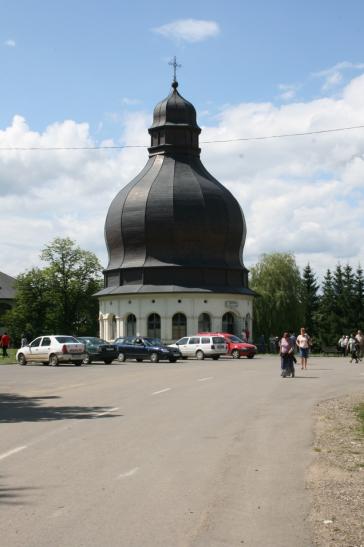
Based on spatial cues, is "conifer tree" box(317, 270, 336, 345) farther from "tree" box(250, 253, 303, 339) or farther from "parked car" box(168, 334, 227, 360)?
"parked car" box(168, 334, 227, 360)

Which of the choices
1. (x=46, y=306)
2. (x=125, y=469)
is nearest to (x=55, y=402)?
(x=125, y=469)

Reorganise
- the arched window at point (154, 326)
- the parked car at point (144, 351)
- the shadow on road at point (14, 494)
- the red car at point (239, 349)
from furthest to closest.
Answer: the arched window at point (154, 326)
the red car at point (239, 349)
the parked car at point (144, 351)
the shadow on road at point (14, 494)

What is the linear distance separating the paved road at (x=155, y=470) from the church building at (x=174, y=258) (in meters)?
42.6

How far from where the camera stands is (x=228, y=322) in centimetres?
6406

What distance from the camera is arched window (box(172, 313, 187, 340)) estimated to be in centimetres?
6231

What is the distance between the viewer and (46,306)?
276 ft

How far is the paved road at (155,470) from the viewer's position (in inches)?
260

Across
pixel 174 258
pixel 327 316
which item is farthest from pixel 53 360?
pixel 327 316

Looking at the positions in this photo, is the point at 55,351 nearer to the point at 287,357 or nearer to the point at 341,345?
the point at 287,357

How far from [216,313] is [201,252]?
4.99m

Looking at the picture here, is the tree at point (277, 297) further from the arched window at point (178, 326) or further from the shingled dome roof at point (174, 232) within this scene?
the arched window at point (178, 326)

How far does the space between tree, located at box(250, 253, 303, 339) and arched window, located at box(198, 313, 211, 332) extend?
11.5m

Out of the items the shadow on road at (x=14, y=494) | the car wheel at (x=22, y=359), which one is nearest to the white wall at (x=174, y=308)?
the car wheel at (x=22, y=359)

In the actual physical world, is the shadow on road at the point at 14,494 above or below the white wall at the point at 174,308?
below
